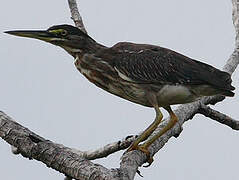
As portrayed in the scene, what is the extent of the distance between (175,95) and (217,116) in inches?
32.7

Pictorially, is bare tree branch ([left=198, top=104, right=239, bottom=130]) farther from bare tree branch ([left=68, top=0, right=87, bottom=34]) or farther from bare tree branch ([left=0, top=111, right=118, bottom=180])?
bare tree branch ([left=0, top=111, right=118, bottom=180])

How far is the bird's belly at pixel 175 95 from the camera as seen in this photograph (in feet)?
16.6

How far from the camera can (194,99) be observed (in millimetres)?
5133

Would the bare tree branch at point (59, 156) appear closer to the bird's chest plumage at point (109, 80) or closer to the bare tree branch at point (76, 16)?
the bird's chest plumage at point (109, 80)

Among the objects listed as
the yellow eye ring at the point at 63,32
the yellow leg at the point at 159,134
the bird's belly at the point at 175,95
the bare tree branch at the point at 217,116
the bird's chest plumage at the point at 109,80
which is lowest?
the bare tree branch at the point at 217,116

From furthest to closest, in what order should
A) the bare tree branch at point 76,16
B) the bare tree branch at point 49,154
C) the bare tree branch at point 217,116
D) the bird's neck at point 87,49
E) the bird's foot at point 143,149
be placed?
the bare tree branch at point 76,16 → the bare tree branch at point 217,116 → the bird's neck at point 87,49 → the bird's foot at point 143,149 → the bare tree branch at point 49,154

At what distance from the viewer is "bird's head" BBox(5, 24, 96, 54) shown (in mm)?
4859

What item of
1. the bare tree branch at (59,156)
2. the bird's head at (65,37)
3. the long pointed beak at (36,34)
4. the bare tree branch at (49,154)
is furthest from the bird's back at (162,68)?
the bare tree branch at (49,154)

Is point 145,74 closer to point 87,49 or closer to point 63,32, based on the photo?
point 87,49

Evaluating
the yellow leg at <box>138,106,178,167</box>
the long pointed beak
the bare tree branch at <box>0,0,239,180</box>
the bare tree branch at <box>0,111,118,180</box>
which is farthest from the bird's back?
the bare tree branch at <box>0,111,118,180</box>

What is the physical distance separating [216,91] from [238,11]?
162 cm

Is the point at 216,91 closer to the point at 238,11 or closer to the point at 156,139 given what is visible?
the point at 156,139

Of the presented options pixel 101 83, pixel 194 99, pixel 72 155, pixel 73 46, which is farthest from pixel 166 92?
pixel 72 155

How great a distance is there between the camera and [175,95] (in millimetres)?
5051
